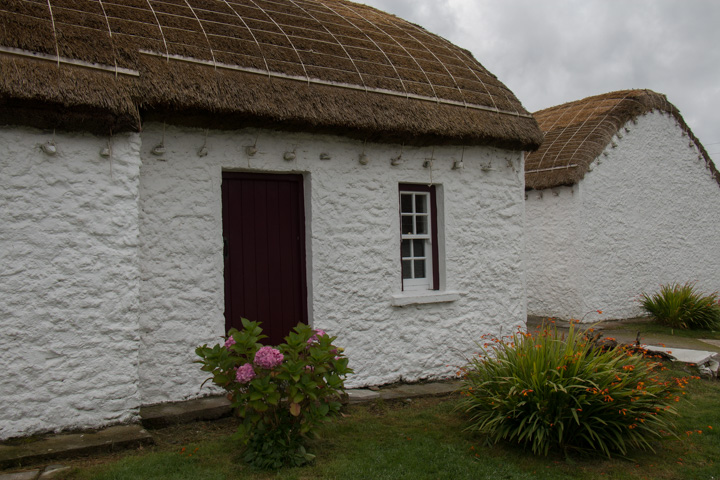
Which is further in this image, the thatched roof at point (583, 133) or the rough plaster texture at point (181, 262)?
the thatched roof at point (583, 133)

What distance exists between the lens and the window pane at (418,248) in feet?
25.9

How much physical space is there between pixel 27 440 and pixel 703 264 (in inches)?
527

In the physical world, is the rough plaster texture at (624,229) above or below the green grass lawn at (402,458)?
above

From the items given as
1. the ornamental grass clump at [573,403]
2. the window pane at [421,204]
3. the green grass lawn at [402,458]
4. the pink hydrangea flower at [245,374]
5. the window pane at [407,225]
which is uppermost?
the window pane at [421,204]

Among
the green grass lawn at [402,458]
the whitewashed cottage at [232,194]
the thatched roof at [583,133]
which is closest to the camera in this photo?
the green grass lawn at [402,458]

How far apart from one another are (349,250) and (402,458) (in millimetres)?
2644

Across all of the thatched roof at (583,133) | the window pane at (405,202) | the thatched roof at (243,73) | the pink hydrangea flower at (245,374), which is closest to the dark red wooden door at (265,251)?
the thatched roof at (243,73)

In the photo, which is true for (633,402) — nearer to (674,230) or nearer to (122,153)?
(122,153)

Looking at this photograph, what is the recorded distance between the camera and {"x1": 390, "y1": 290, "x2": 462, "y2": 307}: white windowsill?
7307mm

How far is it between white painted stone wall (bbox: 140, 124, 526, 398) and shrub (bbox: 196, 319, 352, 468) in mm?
1420

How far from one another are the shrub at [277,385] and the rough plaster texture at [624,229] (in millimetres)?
7871

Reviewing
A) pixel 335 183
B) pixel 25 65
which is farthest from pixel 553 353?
pixel 25 65

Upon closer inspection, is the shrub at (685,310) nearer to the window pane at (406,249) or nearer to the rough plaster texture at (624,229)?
the rough plaster texture at (624,229)

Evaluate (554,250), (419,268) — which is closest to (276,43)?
(419,268)
